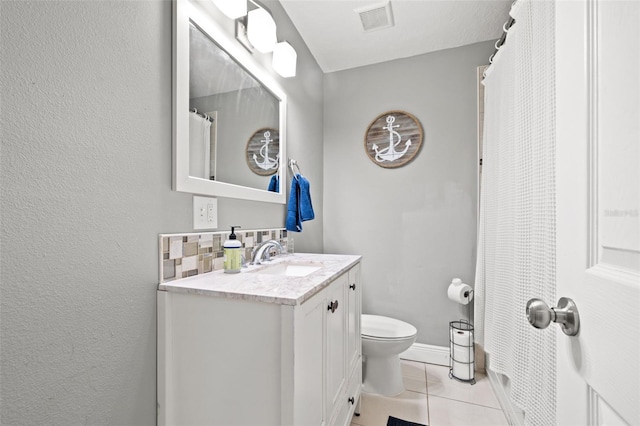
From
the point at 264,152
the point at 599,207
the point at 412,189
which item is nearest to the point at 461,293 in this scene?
the point at 412,189

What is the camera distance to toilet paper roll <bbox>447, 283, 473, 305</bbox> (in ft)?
6.49

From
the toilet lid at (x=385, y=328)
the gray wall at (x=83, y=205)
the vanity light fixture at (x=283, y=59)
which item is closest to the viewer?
the gray wall at (x=83, y=205)

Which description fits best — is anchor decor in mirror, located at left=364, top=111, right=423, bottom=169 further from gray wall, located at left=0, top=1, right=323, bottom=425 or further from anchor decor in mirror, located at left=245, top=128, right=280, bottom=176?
gray wall, located at left=0, top=1, right=323, bottom=425

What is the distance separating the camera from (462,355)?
195cm

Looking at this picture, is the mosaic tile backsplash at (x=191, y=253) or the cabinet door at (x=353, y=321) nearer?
the mosaic tile backsplash at (x=191, y=253)

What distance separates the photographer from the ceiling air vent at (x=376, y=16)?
1800mm

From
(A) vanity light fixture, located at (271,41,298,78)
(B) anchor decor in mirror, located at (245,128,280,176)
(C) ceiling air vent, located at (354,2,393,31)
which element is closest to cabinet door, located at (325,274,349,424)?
(B) anchor decor in mirror, located at (245,128,280,176)

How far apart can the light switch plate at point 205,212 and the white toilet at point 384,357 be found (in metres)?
1.14

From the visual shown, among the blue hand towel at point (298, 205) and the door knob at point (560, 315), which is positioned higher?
the blue hand towel at point (298, 205)

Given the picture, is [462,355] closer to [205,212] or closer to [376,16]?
[205,212]

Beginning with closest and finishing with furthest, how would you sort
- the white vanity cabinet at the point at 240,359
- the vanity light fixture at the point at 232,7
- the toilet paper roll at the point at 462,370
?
the white vanity cabinet at the point at 240,359 < the vanity light fixture at the point at 232,7 < the toilet paper roll at the point at 462,370

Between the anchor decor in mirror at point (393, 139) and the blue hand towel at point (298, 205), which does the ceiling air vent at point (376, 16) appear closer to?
the anchor decor in mirror at point (393, 139)

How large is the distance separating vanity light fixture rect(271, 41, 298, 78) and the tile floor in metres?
1.96

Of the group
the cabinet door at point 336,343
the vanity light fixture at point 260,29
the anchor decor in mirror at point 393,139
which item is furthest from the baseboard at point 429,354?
the vanity light fixture at point 260,29
